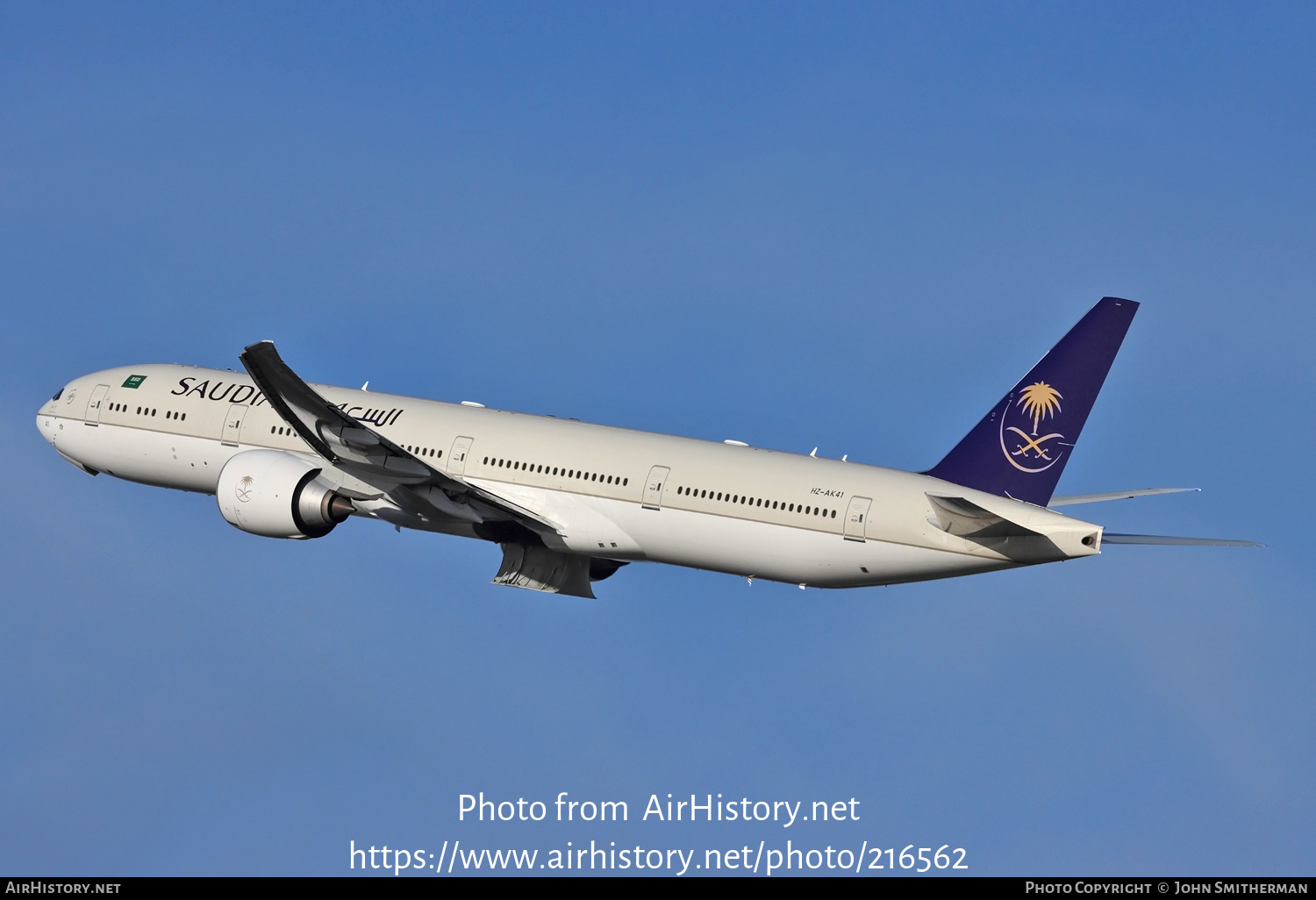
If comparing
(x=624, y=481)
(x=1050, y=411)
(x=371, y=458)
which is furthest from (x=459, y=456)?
(x=1050, y=411)

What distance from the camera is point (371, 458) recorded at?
39.4m

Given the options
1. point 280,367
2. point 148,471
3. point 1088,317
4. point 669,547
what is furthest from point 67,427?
point 1088,317

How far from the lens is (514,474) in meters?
41.6

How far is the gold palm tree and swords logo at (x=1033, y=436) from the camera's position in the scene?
123 feet

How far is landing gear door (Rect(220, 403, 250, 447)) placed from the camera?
44094 mm

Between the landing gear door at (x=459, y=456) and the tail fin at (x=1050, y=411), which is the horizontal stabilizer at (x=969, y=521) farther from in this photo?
the landing gear door at (x=459, y=456)

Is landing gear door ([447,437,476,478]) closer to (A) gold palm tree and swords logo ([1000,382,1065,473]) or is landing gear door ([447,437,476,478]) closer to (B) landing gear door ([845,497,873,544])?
(B) landing gear door ([845,497,873,544])

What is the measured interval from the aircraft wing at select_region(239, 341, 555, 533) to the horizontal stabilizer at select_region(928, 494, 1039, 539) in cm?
969

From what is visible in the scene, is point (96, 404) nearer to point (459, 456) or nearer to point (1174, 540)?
point (459, 456)

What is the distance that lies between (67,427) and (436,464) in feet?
39.0

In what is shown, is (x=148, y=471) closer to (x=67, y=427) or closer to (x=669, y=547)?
(x=67, y=427)

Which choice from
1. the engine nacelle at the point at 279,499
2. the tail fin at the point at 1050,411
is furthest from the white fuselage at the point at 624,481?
the tail fin at the point at 1050,411

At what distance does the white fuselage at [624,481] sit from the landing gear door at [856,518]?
39 millimetres

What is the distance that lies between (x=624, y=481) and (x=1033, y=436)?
376 inches
